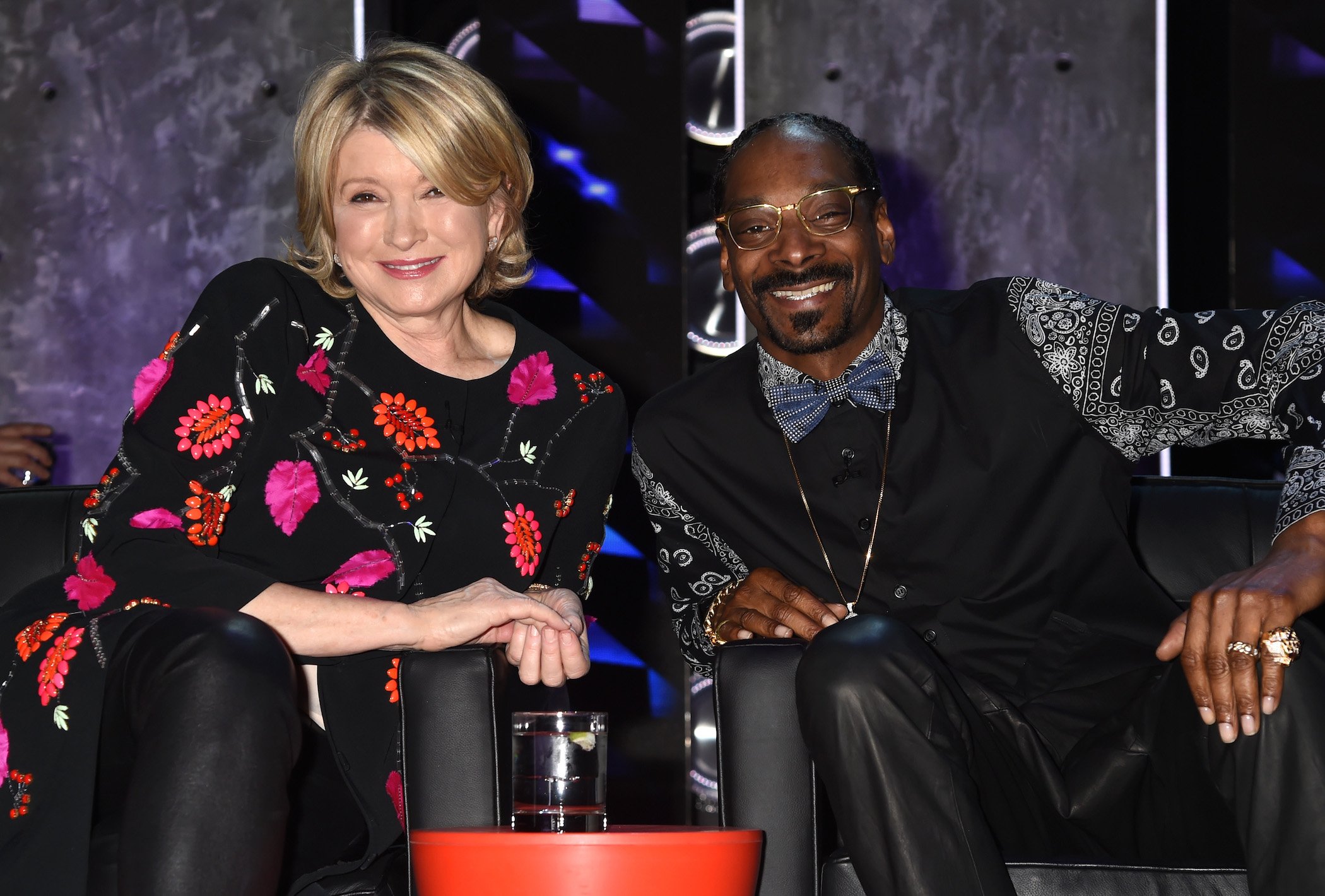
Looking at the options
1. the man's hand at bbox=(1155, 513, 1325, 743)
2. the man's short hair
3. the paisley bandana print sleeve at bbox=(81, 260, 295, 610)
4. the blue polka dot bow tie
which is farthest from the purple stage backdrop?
the man's hand at bbox=(1155, 513, 1325, 743)

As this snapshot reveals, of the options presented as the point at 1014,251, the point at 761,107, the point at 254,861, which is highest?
the point at 761,107

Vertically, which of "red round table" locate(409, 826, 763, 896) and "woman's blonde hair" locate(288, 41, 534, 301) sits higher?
"woman's blonde hair" locate(288, 41, 534, 301)

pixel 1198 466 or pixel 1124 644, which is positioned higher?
pixel 1198 466

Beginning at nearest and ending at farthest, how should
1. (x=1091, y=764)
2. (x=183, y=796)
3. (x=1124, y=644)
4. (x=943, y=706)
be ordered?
(x=183, y=796) → (x=943, y=706) → (x=1091, y=764) → (x=1124, y=644)

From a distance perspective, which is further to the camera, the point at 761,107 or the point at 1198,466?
the point at 761,107

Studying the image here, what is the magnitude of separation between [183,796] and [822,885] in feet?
2.42

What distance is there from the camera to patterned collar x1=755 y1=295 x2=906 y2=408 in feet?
6.63

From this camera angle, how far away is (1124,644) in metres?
1.81

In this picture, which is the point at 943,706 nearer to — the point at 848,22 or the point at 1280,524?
the point at 1280,524

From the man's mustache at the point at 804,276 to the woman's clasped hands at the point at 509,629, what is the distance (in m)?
0.65

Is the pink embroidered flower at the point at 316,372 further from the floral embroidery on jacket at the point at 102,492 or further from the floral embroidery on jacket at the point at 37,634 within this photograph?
the floral embroidery on jacket at the point at 37,634

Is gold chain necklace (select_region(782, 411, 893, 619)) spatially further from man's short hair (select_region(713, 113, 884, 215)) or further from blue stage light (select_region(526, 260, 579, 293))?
blue stage light (select_region(526, 260, 579, 293))

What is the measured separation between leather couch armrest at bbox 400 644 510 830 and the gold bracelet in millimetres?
457

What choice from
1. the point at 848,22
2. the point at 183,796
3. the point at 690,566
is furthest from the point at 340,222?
the point at 848,22
